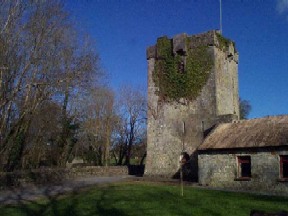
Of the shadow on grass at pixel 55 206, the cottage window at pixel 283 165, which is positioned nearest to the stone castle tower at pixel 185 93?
the cottage window at pixel 283 165

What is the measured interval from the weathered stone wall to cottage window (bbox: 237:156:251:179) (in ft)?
0.80

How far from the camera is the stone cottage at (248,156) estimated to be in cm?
1839

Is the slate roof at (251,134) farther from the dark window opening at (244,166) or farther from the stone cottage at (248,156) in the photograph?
the dark window opening at (244,166)

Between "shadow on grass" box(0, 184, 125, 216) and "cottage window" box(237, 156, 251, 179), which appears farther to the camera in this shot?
"cottage window" box(237, 156, 251, 179)

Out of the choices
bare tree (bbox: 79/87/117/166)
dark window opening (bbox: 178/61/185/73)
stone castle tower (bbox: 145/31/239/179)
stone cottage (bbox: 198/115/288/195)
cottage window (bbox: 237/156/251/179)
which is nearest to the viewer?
stone cottage (bbox: 198/115/288/195)

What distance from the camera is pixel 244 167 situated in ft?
67.3

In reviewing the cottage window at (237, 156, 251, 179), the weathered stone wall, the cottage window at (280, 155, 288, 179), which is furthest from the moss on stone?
the cottage window at (280, 155, 288, 179)

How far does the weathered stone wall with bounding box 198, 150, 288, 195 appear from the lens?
18.4m

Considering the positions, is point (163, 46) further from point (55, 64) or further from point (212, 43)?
point (55, 64)

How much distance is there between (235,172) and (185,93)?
8880 millimetres

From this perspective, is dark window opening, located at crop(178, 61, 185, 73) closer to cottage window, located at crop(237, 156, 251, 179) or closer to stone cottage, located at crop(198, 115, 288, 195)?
stone cottage, located at crop(198, 115, 288, 195)

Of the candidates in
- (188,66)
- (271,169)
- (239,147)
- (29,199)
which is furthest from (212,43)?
(29,199)

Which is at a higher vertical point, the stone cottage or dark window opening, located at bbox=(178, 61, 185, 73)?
dark window opening, located at bbox=(178, 61, 185, 73)

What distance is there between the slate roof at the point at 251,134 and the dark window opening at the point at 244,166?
815 millimetres
